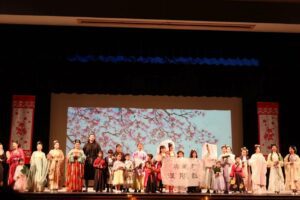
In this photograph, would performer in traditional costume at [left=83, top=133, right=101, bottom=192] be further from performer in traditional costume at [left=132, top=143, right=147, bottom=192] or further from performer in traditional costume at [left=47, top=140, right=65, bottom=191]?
performer in traditional costume at [left=132, top=143, right=147, bottom=192]

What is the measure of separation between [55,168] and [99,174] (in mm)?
880

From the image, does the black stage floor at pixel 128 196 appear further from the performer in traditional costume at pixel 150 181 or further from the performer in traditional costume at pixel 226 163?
the performer in traditional costume at pixel 226 163

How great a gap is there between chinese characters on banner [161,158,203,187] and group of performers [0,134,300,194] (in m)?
0.15

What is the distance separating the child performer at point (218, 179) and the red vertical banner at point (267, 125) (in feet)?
7.02

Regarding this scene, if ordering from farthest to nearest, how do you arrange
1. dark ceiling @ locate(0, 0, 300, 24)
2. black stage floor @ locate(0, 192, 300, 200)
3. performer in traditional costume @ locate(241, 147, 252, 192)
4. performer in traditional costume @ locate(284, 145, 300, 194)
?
1. dark ceiling @ locate(0, 0, 300, 24)
2. performer in traditional costume @ locate(241, 147, 252, 192)
3. performer in traditional costume @ locate(284, 145, 300, 194)
4. black stage floor @ locate(0, 192, 300, 200)

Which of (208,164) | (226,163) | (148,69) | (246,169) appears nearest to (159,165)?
(208,164)

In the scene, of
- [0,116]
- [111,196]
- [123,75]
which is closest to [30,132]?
[0,116]

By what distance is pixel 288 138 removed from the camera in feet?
33.4

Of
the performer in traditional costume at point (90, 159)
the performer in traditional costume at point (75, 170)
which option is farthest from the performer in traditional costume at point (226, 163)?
the performer in traditional costume at point (75, 170)

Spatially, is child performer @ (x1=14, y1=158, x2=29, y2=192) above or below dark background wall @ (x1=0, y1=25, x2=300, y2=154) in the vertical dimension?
below

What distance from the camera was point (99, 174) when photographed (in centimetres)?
811

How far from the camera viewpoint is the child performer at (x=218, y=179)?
821 centimetres

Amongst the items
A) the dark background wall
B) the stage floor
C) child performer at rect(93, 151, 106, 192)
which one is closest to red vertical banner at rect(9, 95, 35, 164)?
the dark background wall

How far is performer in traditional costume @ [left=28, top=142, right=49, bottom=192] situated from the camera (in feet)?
25.8
